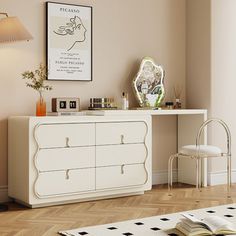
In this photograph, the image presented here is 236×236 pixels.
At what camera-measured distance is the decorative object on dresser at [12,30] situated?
14.2 feet

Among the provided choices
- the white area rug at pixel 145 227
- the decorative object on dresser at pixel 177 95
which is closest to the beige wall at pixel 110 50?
the decorative object on dresser at pixel 177 95

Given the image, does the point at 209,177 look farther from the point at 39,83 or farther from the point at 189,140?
the point at 39,83

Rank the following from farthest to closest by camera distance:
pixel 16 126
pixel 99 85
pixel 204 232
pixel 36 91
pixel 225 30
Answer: pixel 225 30, pixel 99 85, pixel 36 91, pixel 16 126, pixel 204 232

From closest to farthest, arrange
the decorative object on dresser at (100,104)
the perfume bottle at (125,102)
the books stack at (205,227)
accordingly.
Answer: the books stack at (205,227) → the decorative object on dresser at (100,104) → the perfume bottle at (125,102)

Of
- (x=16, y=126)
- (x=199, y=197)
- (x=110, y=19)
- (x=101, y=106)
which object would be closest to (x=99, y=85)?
(x=101, y=106)

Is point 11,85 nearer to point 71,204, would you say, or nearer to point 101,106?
point 101,106

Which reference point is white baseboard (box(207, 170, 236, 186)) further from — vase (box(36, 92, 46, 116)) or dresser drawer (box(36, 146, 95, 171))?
vase (box(36, 92, 46, 116))

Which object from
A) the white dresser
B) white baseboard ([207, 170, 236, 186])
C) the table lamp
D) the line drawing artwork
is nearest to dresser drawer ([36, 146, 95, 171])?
the white dresser

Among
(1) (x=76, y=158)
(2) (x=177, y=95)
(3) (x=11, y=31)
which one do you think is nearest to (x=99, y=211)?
(1) (x=76, y=158)

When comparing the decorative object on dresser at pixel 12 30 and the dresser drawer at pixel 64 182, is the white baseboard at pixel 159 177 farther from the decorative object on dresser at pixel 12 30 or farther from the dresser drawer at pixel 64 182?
the decorative object on dresser at pixel 12 30

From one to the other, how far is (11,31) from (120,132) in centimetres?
134

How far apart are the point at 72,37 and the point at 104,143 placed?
1.13 metres

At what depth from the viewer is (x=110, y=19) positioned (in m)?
5.24

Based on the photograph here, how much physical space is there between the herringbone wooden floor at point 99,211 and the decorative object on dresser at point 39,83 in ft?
2.89
